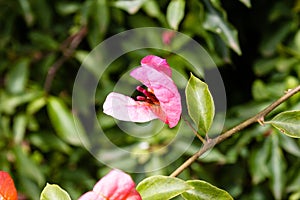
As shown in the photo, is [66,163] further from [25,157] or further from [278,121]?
[278,121]

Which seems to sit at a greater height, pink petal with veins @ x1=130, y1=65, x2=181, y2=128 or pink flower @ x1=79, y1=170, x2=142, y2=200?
pink petal with veins @ x1=130, y1=65, x2=181, y2=128

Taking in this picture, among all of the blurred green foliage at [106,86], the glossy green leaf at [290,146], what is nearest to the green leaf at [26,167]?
the blurred green foliage at [106,86]

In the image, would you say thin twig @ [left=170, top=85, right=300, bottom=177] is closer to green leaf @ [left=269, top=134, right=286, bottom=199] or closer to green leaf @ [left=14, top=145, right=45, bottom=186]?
green leaf @ [left=269, top=134, right=286, bottom=199]

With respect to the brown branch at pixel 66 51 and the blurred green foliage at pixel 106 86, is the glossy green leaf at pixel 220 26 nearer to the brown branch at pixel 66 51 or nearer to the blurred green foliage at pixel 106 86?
the blurred green foliage at pixel 106 86

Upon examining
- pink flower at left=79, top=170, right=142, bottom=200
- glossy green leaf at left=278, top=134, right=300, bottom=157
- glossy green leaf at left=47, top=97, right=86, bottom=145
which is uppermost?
pink flower at left=79, top=170, right=142, bottom=200

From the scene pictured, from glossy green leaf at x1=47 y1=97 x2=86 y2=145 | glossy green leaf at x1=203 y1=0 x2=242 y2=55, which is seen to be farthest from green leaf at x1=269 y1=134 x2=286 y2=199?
glossy green leaf at x1=47 y1=97 x2=86 y2=145

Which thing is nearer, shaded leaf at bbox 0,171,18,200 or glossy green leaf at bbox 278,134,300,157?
shaded leaf at bbox 0,171,18,200

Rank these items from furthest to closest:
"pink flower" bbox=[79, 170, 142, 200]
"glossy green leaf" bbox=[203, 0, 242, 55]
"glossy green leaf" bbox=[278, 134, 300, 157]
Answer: "glossy green leaf" bbox=[278, 134, 300, 157]
"glossy green leaf" bbox=[203, 0, 242, 55]
"pink flower" bbox=[79, 170, 142, 200]
